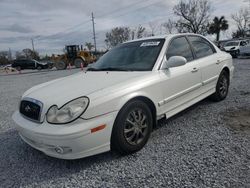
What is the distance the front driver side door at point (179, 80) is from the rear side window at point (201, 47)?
0.21 metres

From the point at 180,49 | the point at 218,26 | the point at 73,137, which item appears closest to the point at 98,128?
the point at 73,137

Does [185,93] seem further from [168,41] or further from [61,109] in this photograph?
[61,109]

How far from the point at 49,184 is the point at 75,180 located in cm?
28

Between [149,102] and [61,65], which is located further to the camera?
[61,65]

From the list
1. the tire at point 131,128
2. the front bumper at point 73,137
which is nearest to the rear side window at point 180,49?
the tire at point 131,128

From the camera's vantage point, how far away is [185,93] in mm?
3885

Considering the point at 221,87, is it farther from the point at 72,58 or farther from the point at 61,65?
the point at 72,58

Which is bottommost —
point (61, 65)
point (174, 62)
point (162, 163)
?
point (61, 65)

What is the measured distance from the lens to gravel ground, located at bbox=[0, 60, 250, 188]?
2.47 metres

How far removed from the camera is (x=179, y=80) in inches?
146

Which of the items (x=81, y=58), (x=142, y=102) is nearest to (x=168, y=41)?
(x=142, y=102)

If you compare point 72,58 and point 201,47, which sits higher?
point 201,47

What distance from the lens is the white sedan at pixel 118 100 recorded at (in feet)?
8.57

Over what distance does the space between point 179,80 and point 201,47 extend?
4.37ft
